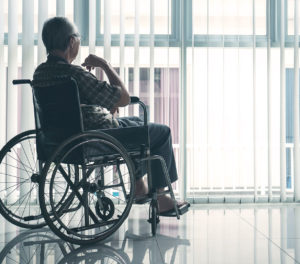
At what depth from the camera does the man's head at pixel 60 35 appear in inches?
85.9

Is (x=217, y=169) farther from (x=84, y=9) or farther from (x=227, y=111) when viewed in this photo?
(x=84, y=9)

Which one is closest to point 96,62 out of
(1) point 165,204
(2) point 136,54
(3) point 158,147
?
(3) point 158,147

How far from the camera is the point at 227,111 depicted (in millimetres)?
3285

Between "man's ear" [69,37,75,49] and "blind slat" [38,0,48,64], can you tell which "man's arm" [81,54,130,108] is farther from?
"blind slat" [38,0,48,64]

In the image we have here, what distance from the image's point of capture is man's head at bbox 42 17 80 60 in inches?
85.9

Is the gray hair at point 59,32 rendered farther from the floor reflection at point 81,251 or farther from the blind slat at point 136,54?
the blind slat at point 136,54

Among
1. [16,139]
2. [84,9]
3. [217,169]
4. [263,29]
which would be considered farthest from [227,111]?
[16,139]

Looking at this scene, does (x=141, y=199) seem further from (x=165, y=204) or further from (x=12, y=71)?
(x=12, y=71)

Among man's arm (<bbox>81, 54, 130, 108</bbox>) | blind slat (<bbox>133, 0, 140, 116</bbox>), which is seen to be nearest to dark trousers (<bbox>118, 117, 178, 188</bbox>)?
man's arm (<bbox>81, 54, 130, 108</bbox>)

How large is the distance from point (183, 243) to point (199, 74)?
4.73 feet

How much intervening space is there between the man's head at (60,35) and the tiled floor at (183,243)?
32.9 inches

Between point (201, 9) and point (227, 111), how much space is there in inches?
27.0

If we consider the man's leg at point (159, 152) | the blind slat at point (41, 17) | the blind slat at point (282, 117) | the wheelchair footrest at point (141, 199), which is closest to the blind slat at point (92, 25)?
the blind slat at point (41, 17)

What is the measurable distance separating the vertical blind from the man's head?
1.05 m
